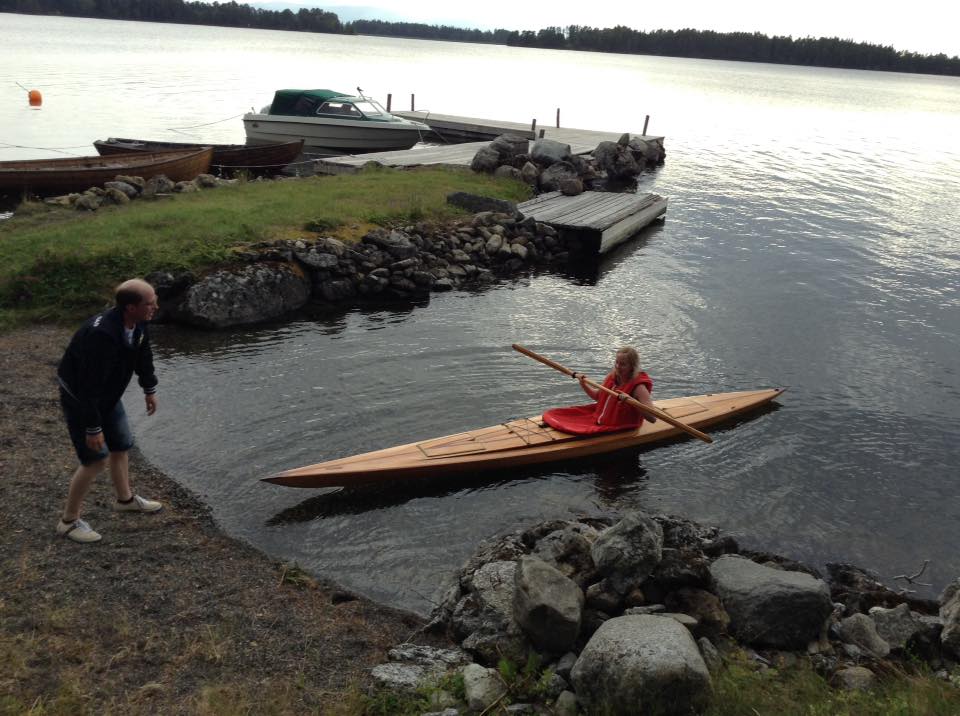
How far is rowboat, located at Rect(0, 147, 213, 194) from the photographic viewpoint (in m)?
20.1

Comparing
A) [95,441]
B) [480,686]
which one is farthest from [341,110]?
[480,686]

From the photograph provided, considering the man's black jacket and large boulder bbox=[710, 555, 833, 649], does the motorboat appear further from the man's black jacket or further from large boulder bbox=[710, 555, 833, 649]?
large boulder bbox=[710, 555, 833, 649]

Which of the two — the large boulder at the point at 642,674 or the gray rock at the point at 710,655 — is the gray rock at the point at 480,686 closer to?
the large boulder at the point at 642,674

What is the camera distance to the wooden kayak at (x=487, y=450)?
8695mm

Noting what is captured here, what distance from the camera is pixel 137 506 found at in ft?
25.4

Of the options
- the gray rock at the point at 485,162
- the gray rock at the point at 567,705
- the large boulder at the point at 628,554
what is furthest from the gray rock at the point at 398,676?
the gray rock at the point at 485,162

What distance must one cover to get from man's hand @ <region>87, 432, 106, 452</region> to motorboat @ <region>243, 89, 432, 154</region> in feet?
85.3

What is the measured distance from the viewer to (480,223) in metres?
19.0

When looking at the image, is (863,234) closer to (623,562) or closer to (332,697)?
(623,562)

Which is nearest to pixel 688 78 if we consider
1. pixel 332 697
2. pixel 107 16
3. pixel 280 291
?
pixel 107 16

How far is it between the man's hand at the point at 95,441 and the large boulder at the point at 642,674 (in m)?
4.35

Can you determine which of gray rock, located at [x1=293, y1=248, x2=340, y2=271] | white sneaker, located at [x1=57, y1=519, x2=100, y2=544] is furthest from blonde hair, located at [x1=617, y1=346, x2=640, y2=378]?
gray rock, located at [x1=293, y1=248, x2=340, y2=271]

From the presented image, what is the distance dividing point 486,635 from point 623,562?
1.34m

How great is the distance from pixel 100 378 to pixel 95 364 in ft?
0.43
